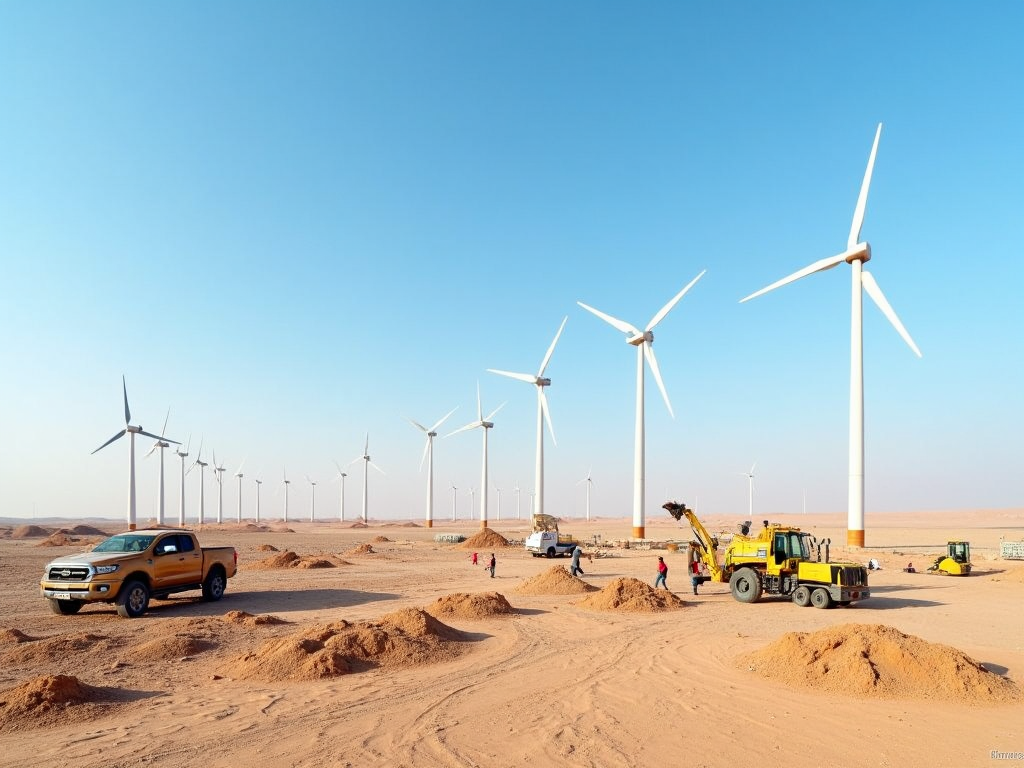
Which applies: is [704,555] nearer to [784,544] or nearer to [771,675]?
[784,544]

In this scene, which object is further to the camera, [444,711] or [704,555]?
[704,555]

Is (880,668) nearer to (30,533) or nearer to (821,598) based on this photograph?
(821,598)

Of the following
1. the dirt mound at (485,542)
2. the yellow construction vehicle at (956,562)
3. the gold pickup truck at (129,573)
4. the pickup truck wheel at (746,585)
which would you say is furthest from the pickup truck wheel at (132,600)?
the dirt mound at (485,542)

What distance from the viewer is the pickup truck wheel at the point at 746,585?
2369 centimetres

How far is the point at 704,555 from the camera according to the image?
26312mm

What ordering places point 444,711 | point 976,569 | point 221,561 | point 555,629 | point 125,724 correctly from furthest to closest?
1. point 976,569
2. point 221,561
3. point 555,629
4. point 444,711
5. point 125,724

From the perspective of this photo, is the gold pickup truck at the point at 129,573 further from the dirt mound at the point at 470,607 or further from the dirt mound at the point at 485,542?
the dirt mound at the point at 485,542

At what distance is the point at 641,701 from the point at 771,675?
311cm

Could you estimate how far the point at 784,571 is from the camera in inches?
925

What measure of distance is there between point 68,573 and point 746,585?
69.2 ft

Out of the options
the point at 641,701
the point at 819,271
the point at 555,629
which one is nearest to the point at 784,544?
the point at 555,629

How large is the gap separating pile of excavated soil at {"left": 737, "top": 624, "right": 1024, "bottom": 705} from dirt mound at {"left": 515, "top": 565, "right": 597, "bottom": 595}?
12813 mm

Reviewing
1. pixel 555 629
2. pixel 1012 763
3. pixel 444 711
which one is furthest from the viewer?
pixel 555 629

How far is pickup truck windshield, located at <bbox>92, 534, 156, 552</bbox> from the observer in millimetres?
19906
